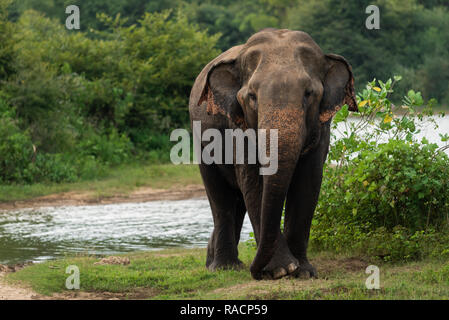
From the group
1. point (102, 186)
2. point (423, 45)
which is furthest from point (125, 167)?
point (423, 45)

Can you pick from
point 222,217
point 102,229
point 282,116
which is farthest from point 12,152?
point 282,116

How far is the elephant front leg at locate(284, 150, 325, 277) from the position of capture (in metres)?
7.92

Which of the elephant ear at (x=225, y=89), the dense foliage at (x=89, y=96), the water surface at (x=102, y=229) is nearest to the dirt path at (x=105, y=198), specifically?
the water surface at (x=102, y=229)

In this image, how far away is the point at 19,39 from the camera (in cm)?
2102

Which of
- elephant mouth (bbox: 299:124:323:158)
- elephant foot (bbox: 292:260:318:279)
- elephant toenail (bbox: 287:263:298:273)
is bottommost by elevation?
elephant foot (bbox: 292:260:318:279)

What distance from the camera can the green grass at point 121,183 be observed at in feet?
59.6

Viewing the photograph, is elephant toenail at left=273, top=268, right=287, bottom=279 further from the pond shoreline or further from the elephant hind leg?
the pond shoreline

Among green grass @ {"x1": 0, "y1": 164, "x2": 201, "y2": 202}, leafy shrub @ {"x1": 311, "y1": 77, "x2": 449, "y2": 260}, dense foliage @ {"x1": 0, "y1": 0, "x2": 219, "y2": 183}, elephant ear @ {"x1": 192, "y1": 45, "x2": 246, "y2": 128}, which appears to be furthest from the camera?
dense foliage @ {"x1": 0, "y1": 0, "x2": 219, "y2": 183}

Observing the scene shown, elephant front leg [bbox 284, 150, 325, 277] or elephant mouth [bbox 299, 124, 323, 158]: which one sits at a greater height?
elephant mouth [bbox 299, 124, 323, 158]

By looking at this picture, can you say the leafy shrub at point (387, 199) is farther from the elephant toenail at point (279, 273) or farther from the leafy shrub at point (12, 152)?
the leafy shrub at point (12, 152)

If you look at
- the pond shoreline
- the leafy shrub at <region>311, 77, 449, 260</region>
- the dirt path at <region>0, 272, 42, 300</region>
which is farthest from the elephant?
the pond shoreline

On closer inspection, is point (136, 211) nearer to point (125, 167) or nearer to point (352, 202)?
point (125, 167)

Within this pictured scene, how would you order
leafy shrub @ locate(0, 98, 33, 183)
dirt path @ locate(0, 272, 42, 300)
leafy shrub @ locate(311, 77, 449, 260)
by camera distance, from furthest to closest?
leafy shrub @ locate(0, 98, 33, 183) < leafy shrub @ locate(311, 77, 449, 260) < dirt path @ locate(0, 272, 42, 300)

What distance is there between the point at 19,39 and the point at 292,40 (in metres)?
14.8
